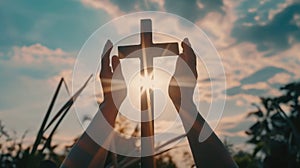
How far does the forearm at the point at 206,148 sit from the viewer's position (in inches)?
89.5

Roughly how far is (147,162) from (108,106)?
0.41 meters

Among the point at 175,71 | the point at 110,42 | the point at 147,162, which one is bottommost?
the point at 147,162

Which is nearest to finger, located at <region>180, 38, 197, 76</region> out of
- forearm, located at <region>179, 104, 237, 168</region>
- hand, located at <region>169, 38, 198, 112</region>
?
hand, located at <region>169, 38, 198, 112</region>

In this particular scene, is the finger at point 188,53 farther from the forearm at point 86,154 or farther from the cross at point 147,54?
the forearm at point 86,154

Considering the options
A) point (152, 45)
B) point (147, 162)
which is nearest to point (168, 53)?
point (152, 45)

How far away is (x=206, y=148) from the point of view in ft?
7.54

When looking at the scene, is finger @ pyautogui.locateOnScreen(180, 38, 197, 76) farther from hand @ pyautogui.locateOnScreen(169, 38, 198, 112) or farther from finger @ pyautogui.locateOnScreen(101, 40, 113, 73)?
finger @ pyautogui.locateOnScreen(101, 40, 113, 73)

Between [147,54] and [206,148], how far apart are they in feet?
3.09

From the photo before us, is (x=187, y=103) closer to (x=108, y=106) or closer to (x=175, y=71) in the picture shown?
(x=175, y=71)

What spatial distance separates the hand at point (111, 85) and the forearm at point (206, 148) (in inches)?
18.7

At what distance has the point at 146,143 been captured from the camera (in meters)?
2.67

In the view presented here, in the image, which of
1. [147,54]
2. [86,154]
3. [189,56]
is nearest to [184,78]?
[189,56]

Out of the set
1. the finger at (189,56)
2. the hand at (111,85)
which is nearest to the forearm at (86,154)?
the hand at (111,85)

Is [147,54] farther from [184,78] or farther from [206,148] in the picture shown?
[206,148]
